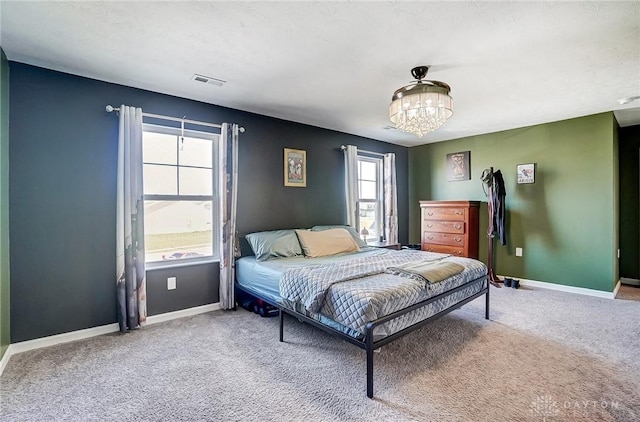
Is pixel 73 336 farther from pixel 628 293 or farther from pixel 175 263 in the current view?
pixel 628 293

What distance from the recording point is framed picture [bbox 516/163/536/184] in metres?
4.39

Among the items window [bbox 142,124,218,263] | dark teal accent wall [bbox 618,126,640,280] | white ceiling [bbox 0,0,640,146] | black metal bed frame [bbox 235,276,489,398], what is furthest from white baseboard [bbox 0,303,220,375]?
dark teal accent wall [bbox 618,126,640,280]

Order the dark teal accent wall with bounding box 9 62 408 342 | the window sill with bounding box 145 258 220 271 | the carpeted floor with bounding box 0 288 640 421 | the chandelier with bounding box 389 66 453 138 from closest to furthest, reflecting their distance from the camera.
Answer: the carpeted floor with bounding box 0 288 640 421, the chandelier with bounding box 389 66 453 138, the dark teal accent wall with bounding box 9 62 408 342, the window sill with bounding box 145 258 220 271

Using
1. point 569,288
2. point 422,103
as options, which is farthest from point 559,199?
point 422,103

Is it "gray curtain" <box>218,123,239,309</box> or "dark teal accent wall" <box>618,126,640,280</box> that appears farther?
"dark teal accent wall" <box>618,126,640,280</box>

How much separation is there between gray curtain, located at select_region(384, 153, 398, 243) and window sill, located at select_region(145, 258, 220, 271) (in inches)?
116

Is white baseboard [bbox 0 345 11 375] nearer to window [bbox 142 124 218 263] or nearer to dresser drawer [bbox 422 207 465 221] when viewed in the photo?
window [bbox 142 124 218 263]

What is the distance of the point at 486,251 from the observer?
193 inches

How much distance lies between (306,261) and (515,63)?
8.53 feet

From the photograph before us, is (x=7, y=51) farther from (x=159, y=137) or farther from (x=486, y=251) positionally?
(x=486, y=251)

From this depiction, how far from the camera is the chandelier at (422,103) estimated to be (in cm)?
238

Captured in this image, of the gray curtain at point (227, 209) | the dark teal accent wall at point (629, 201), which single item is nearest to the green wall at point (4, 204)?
the gray curtain at point (227, 209)

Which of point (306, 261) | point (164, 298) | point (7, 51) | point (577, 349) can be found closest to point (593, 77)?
point (577, 349)

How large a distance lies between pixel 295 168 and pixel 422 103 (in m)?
2.17
